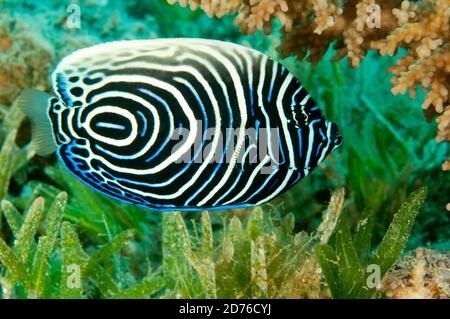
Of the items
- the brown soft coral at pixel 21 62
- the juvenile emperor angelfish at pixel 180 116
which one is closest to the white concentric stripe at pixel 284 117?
the juvenile emperor angelfish at pixel 180 116

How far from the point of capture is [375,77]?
4.86 metres

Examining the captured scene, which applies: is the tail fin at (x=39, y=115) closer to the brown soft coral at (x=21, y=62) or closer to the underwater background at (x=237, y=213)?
the underwater background at (x=237, y=213)

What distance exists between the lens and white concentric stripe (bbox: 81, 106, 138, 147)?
1.72m

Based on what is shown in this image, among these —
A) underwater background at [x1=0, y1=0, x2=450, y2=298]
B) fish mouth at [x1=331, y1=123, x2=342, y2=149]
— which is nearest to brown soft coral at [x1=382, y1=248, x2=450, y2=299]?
underwater background at [x1=0, y1=0, x2=450, y2=298]

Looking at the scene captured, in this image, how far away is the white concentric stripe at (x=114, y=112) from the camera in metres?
1.72

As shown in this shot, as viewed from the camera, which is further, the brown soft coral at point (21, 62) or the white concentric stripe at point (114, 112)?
the brown soft coral at point (21, 62)

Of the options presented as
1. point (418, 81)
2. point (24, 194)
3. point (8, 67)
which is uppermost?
point (418, 81)

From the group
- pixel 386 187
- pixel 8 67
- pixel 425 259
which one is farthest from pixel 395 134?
pixel 8 67

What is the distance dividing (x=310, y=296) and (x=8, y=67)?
2.70 metres

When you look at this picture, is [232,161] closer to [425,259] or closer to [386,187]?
[425,259]

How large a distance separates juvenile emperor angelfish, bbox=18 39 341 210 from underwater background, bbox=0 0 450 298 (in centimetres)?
67

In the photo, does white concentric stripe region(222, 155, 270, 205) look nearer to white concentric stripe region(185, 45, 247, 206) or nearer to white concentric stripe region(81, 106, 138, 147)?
white concentric stripe region(185, 45, 247, 206)
